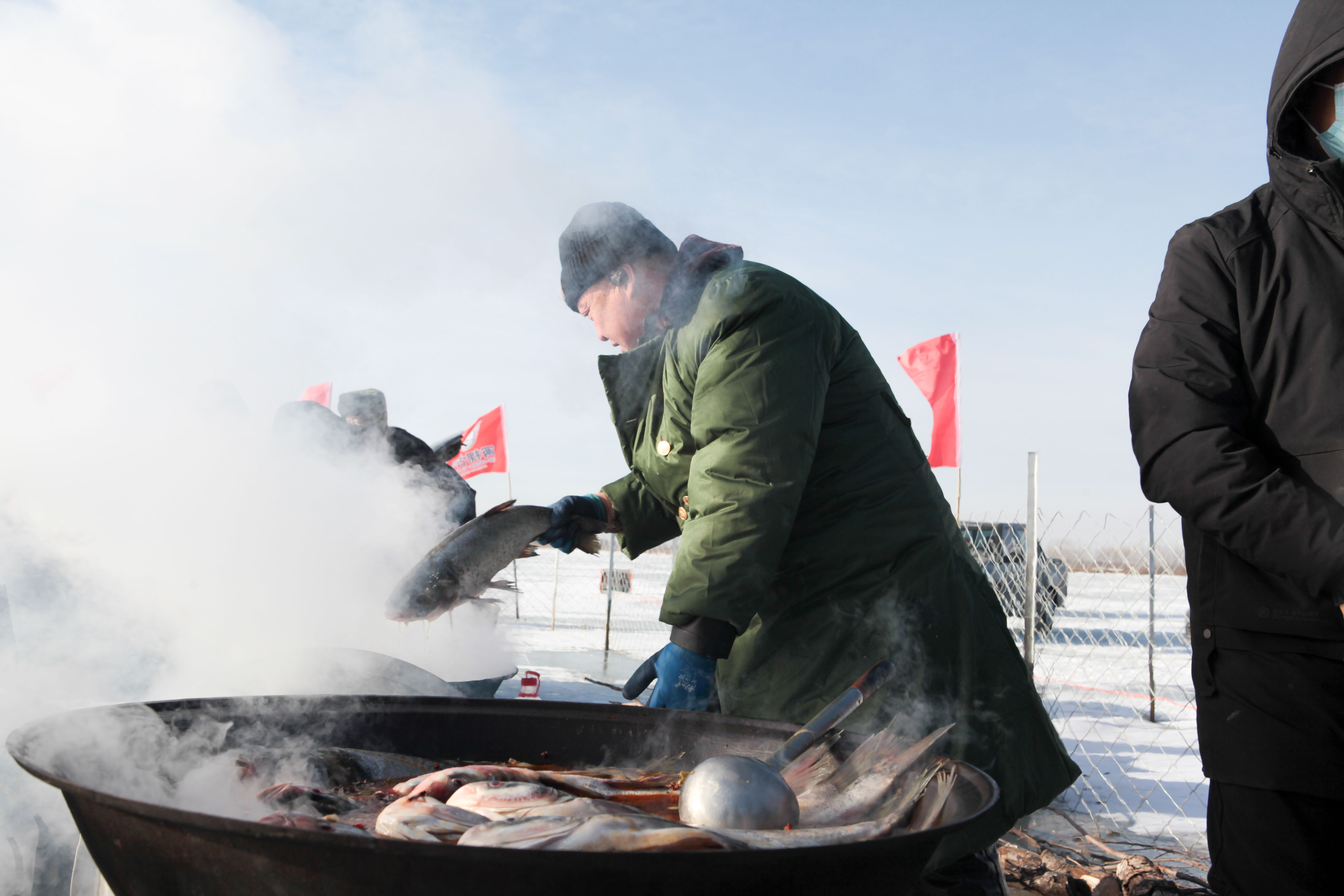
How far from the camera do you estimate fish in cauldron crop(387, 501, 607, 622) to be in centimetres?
254

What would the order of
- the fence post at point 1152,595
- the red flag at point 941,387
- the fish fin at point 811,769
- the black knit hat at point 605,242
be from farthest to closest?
the red flag at point 941,387
the fence post at point 1152,595
the black knit hat at point 605,242
the fish fin at point 811,769

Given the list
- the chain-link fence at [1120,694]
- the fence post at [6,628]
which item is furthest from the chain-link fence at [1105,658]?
the fence post at [6,628]

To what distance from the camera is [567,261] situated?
2494 mm

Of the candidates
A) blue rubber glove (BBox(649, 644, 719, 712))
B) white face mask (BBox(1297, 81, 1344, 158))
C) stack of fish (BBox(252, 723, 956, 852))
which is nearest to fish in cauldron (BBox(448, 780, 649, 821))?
stack of fish (BBox(252, 723, 956, 852))

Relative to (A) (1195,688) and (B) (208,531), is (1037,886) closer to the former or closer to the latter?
(A) (1195,688)

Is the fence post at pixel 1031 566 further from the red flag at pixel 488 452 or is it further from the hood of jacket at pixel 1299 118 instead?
the red flag at pixel 488 452

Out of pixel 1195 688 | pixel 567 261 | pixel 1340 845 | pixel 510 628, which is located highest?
pixel 567 261

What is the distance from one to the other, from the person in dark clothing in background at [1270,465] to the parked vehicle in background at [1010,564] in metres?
4.82

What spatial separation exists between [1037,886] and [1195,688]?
7.33ft

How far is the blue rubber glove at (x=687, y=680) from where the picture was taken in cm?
188

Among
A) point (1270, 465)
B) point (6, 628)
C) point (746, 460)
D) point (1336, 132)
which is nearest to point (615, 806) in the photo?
point (746, 460)

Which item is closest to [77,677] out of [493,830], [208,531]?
[208,531]

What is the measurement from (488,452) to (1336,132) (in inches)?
490

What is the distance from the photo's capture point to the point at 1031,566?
18.2ft
